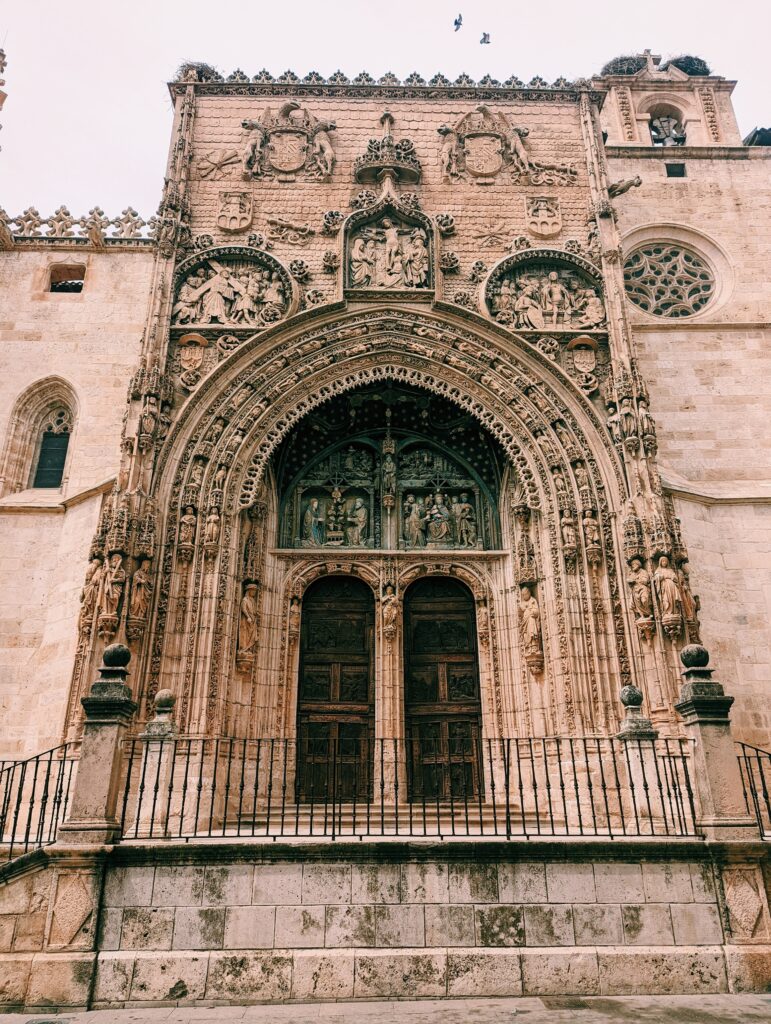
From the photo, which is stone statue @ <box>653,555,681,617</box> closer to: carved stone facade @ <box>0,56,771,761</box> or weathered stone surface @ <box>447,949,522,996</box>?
carved stone facade @ <box>0,56,771,761</box>

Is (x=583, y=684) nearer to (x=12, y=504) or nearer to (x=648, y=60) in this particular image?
(x=12, y=504)

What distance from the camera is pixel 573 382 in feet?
42.3

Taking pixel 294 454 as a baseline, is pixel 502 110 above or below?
above

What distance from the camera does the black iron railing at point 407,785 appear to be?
28.2 feet

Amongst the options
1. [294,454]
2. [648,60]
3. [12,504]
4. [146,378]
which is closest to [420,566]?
[294,454]

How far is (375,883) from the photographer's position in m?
7.00

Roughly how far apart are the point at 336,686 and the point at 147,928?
5.69 m

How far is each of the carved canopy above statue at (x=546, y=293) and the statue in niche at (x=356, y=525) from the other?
4246 millimetres

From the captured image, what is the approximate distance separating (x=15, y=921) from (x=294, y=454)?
28.5ft

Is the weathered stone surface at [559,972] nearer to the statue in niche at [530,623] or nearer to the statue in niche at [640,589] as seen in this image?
the statue in niche at [530,623]

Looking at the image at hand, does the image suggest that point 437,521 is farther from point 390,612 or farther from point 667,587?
point 667,587

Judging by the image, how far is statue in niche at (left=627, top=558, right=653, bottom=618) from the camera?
10.9 metres

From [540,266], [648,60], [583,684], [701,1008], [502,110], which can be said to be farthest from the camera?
[648,60]

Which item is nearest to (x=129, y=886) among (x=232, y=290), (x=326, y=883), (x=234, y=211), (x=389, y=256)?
(x=326, y=883)
